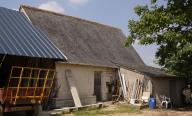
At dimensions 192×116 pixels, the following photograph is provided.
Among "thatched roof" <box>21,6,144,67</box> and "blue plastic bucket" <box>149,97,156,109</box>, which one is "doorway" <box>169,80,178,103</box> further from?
"blue plastic bucket" <box>149,97,156,109</box>

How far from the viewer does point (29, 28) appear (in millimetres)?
18984

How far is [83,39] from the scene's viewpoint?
92.1 ft

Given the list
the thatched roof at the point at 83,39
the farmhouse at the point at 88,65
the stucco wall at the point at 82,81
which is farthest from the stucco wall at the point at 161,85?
the thatched roof at the point at 83,39

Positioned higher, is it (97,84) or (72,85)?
(97,84)

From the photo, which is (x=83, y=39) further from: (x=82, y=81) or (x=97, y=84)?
(x=82, y=81)

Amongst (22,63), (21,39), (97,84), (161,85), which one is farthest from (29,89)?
(161,85)

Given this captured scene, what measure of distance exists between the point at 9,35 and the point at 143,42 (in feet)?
29.7

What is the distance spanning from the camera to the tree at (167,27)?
21.2 m

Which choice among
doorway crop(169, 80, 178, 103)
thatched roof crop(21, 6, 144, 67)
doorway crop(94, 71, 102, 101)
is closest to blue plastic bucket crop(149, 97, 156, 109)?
doorway crop(94, 71, 102, 101)

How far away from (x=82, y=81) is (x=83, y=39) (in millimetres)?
5013

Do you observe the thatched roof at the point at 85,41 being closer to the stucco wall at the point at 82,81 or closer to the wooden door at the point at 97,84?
the stucco wall at the point at 82,81

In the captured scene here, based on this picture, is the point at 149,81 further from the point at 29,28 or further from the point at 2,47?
the point at 2,47

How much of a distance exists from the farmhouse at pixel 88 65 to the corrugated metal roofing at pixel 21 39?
3927 mm

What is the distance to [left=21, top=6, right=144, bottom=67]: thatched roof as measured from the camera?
24.7 m
